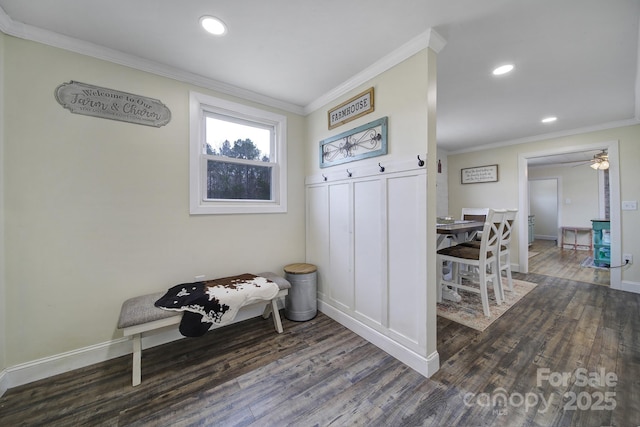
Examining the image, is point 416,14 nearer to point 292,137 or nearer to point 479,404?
point 292,137

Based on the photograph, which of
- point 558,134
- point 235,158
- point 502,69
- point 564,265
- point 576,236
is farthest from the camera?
point 576,236

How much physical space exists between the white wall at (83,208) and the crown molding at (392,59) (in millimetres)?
1285

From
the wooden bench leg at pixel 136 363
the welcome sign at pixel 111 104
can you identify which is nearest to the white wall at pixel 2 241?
the welcome sign at pixel 111 104

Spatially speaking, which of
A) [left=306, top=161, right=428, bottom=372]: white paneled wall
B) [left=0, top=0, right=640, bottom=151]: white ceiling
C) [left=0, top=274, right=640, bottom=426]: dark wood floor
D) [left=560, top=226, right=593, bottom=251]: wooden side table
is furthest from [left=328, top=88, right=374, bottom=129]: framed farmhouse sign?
[left=560, top=226, right=593, bottom=251]: wooden side table

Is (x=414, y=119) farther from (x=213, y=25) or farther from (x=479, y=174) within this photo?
(x=479, y=174)

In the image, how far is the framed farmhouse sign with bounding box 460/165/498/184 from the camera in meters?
4.26

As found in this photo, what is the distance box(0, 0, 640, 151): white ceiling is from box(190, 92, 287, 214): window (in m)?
0.24

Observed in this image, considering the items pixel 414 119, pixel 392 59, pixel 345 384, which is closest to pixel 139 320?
pixel 345 384

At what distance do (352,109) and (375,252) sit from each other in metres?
1.34

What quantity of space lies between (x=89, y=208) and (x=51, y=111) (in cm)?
71

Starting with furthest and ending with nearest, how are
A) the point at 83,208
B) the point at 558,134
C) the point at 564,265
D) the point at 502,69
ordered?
the point at 564,265 < the point at 558,134 < the point at 502,69 < the point at 83,208

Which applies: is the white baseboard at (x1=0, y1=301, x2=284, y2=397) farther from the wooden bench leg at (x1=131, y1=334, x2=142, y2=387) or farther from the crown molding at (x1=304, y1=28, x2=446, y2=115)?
the crown molding at (x1=304, y1=28, x2=446, y2=115)

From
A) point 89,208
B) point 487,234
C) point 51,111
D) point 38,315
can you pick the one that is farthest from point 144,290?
point 487,234

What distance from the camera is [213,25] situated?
1509 mm
